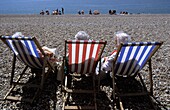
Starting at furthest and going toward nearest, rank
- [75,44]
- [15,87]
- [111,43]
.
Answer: [111,43], [15,87], [75,44]

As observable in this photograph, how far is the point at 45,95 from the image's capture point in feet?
11.7

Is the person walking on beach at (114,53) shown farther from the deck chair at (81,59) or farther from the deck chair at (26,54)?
the deck chair at (26,54)

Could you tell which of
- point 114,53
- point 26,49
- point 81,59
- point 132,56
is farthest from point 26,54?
point 132,56

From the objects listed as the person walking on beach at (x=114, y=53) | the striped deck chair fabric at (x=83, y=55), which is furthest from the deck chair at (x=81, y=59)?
the person walking on beach at (x=114, y=53)

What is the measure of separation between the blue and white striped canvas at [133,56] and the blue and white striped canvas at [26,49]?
4.30 feet


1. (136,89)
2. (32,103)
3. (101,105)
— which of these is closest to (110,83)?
(136,89)

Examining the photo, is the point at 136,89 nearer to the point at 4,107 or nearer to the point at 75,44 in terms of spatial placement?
the point at 75,44

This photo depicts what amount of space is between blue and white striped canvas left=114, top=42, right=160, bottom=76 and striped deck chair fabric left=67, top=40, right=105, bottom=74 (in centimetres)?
35

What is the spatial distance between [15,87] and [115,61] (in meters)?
1.86

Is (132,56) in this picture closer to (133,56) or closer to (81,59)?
(133,56)

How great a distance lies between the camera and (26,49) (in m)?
3.35

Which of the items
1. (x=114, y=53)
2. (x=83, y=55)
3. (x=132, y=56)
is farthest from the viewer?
(x=114, y=53)

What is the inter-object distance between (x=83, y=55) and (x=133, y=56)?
0.78 meters

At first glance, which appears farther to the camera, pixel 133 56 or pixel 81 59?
pixel 81 59
